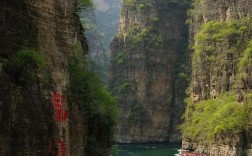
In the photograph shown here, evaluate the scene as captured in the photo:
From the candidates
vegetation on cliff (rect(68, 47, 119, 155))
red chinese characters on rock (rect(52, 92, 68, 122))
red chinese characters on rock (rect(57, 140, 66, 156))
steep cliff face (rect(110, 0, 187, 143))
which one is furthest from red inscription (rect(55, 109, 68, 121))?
steep cliff face (rect(110, 0, 187, 143))

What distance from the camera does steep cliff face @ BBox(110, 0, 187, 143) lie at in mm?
71688

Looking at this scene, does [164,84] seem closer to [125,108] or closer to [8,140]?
[125,108]

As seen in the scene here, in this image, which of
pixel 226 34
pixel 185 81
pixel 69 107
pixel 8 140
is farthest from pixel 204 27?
pixel 8 140

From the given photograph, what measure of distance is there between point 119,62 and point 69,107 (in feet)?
194

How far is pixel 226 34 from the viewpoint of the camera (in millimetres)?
53094

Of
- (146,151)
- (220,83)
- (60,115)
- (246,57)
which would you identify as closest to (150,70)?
(146,151)

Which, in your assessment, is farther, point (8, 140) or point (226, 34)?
point (226, 34)

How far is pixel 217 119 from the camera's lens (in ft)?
152

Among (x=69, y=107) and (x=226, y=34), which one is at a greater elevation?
(x=226, y=34)

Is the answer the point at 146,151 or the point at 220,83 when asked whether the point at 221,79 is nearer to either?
the point at 220,83

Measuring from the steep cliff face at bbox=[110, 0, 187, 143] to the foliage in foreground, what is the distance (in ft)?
44.5

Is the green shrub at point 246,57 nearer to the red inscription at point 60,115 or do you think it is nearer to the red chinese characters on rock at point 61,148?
the red inscription at point 60,115

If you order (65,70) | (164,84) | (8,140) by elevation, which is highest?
Result: (164,84)

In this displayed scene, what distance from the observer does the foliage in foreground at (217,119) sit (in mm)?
43656
